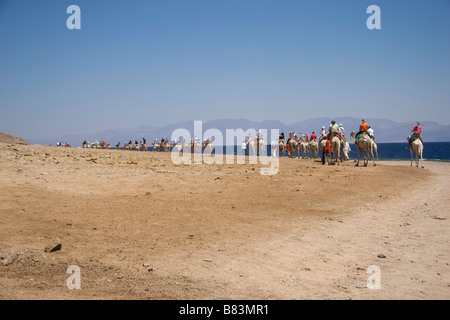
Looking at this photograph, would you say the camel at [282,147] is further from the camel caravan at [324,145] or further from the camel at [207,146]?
the camel at [207,146]

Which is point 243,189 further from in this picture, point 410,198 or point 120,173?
point 410,198

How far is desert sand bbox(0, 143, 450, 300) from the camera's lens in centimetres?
641

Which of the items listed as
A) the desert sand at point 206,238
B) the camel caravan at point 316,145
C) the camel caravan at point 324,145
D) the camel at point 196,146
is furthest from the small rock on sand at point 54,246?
the camel at point 196,146

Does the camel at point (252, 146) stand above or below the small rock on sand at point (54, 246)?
above

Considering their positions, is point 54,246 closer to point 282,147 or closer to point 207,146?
point 207,146

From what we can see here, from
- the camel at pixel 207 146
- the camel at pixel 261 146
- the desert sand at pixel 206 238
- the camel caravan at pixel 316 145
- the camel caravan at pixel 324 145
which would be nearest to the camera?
the desert sand at pixel 206 238

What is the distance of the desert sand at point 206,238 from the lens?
21.0ft

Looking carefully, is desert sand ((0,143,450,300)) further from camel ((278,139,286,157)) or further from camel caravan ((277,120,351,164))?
camel ((278,139,286,157))

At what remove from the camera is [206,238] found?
900 cm

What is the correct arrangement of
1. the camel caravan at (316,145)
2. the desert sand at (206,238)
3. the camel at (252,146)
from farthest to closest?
the camel at (252,146), the camel caravan at (316,145), the desert sand at (206,238)

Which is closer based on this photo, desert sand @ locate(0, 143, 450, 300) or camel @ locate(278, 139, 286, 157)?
desert sand @ locate(0, 143, 450, 300)

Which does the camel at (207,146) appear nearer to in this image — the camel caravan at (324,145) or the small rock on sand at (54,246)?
the camel caravan at (324,145)

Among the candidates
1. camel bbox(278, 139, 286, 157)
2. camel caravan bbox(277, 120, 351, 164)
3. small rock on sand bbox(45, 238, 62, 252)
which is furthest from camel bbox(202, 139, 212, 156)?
small rock on sand bbox(45, 238, 62, 252)

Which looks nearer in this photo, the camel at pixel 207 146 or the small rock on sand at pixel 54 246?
the small rock on sand at pixel 54 246
